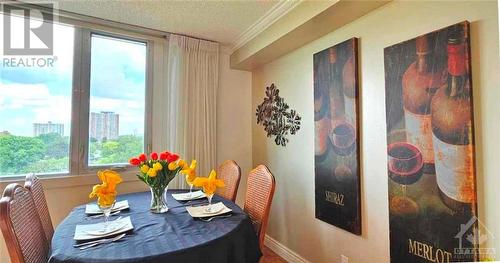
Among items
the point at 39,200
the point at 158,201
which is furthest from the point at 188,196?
the point at 39,200

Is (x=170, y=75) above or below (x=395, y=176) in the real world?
above

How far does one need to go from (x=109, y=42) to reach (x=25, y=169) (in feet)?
4.93

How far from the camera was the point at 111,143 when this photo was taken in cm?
266

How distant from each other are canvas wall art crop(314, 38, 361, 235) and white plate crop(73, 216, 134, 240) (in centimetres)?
154

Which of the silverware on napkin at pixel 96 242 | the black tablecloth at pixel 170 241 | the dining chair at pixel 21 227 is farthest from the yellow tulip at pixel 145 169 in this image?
the dining chair at pixel 21 227

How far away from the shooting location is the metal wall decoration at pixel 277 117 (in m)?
2.60

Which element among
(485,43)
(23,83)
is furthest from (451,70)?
(23,83)

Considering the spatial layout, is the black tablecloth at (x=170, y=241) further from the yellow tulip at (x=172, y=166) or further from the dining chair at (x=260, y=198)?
the yellow tulip at (x=172, y=166)

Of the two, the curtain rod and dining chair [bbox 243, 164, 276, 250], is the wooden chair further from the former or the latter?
the curtain rod

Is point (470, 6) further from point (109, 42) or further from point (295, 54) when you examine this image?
point (109, 42)

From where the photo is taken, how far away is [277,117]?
2.82 m

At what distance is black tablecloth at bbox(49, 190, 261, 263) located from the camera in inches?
45.6

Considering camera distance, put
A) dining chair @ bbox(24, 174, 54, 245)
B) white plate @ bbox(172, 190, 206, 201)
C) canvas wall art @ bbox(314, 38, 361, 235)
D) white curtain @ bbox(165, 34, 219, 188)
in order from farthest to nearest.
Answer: white curtain @ bbox(165, 34, 219, 188) < white plate @ bbox(172, 190, 206, 201) < canvas wall art @ bbox(314, 38, 361, 235) < dining chair @ bbox(24, 174, 54, 245)

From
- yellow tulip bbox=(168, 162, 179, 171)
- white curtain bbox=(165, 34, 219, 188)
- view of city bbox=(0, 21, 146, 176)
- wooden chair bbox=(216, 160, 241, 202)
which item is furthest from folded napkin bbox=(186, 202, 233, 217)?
view of city bbox=(0, 21, 146, 176)
